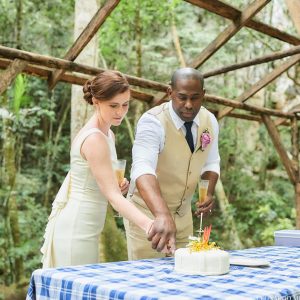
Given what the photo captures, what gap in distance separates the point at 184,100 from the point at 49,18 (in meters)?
7.48

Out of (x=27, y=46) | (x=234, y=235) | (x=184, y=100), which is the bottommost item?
(x=234, y=235)

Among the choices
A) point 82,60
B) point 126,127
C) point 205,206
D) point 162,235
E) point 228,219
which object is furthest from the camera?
point 126,127

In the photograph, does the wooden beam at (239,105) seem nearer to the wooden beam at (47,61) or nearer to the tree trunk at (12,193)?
the wooden beam at (47,61)

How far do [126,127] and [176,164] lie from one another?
25.1 feet

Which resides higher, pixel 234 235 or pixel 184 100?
pixel 184 100

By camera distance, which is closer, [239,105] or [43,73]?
[43,73]

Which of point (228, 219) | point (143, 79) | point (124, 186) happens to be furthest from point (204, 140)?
point (228, 219)

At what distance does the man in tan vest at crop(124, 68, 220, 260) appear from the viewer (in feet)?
7.55

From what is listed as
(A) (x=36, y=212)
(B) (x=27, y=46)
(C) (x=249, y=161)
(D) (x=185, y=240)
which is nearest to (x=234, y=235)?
(C) (x=249, y=161)

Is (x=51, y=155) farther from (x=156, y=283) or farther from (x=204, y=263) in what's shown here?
(x=156, y=283)

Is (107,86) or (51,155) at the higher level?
(51,155)

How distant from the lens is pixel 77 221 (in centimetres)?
205

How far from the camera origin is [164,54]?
11.6 metres

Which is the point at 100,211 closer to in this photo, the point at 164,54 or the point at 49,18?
the point at 49,18
